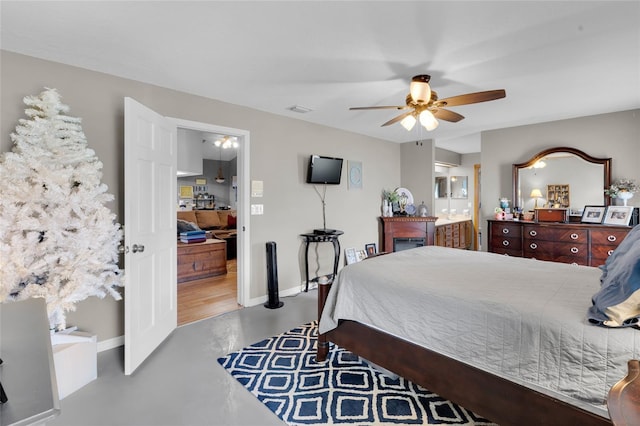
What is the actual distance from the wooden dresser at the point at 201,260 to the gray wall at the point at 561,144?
4.30 m

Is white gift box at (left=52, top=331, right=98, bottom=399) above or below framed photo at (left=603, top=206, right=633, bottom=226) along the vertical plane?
below

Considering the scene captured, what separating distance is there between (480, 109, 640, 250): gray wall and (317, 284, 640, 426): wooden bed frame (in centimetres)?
362

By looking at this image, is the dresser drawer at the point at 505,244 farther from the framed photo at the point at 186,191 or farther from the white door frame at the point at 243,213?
the framed photo at the point at 186,191

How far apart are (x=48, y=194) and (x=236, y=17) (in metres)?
1.68

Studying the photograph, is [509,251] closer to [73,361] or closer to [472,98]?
[472,98]

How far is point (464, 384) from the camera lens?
1634mm

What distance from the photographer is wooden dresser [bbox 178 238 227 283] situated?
472 cm

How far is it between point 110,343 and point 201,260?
2.30 metres

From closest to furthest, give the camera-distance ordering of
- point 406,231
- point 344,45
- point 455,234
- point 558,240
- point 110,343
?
point 344,45 < point 110,343 < point 558,240 < point 406,231 < point 455,234

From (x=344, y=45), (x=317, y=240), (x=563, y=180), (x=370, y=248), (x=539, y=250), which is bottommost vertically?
(x=370, y=248)

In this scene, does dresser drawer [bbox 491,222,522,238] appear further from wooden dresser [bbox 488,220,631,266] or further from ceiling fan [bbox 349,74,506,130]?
ceiling fan [bbox 349,74,506,130]

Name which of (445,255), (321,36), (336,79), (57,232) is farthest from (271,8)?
(445,255)

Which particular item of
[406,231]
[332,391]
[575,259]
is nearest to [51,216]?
[332,391]

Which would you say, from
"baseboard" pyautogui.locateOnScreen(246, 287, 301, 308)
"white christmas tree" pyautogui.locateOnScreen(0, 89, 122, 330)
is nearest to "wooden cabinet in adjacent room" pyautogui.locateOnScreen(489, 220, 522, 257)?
"baseboard" pyautogui.locateOnScreen(246, 287, 301, 308)
